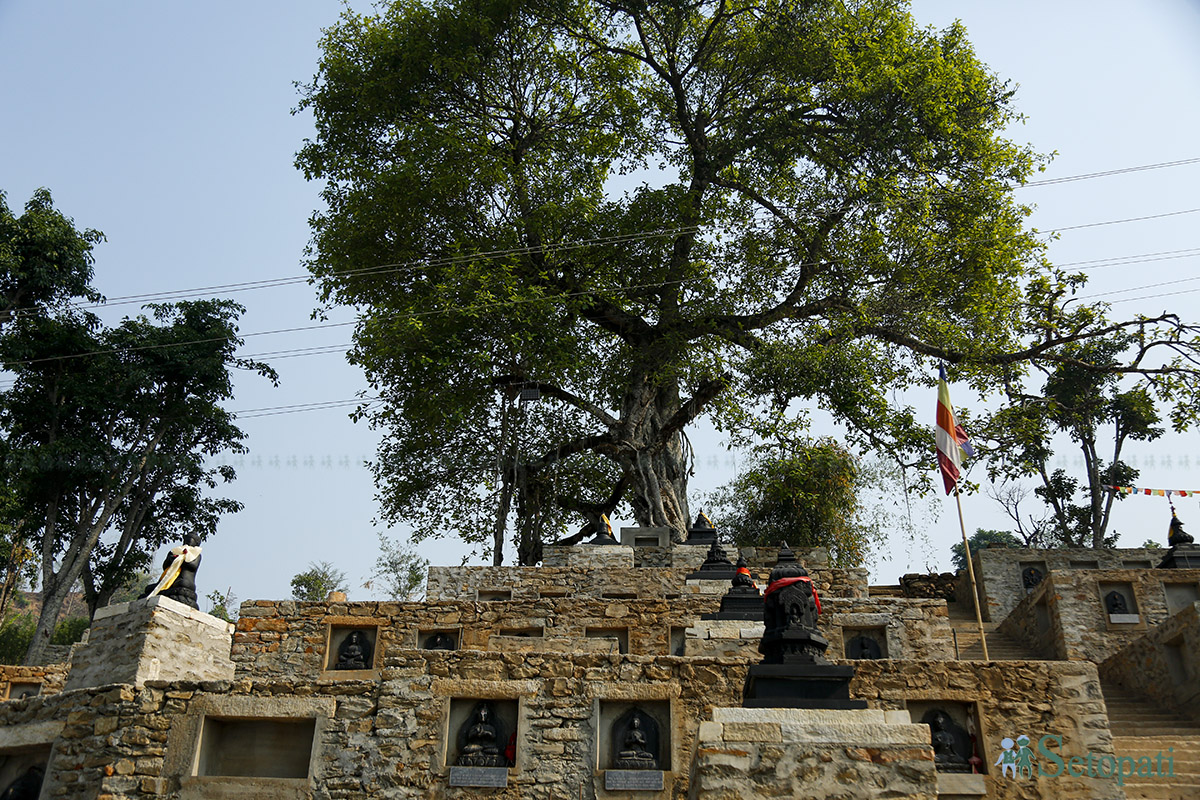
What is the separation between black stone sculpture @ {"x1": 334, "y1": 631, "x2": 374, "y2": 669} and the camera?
11008mm

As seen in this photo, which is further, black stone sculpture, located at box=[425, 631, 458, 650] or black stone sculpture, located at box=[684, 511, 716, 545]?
black stone sculpture, located at box=[684, 511, 716, 545]

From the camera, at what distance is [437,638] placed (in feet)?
36.9

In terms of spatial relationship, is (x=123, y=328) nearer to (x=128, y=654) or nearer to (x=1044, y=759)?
(x=128, y=654)

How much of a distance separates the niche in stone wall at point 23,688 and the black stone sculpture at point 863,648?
11773mm

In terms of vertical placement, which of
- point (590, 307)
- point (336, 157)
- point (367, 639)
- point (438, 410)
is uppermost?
point (336, 157)

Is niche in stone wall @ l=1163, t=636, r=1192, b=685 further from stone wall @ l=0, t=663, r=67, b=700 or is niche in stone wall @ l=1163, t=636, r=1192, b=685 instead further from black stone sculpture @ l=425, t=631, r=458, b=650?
stone wall @ l=0, t=663, r=67, b=700

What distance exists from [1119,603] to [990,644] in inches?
79.3

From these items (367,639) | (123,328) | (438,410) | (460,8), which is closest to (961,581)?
(438,410)

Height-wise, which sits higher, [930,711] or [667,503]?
[667,503]

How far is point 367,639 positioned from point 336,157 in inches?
543

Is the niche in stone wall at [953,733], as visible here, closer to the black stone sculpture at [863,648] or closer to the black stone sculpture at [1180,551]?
the black stone sculpture at [863,648]

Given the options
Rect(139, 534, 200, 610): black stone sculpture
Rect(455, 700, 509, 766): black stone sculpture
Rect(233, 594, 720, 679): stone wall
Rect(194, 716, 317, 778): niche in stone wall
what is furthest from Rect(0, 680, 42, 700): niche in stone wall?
Rect(455, 700, 509, 766): black stone sculpture

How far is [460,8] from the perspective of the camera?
66.8ft

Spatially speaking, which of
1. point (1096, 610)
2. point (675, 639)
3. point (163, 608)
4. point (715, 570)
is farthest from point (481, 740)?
point (1096, 610)
